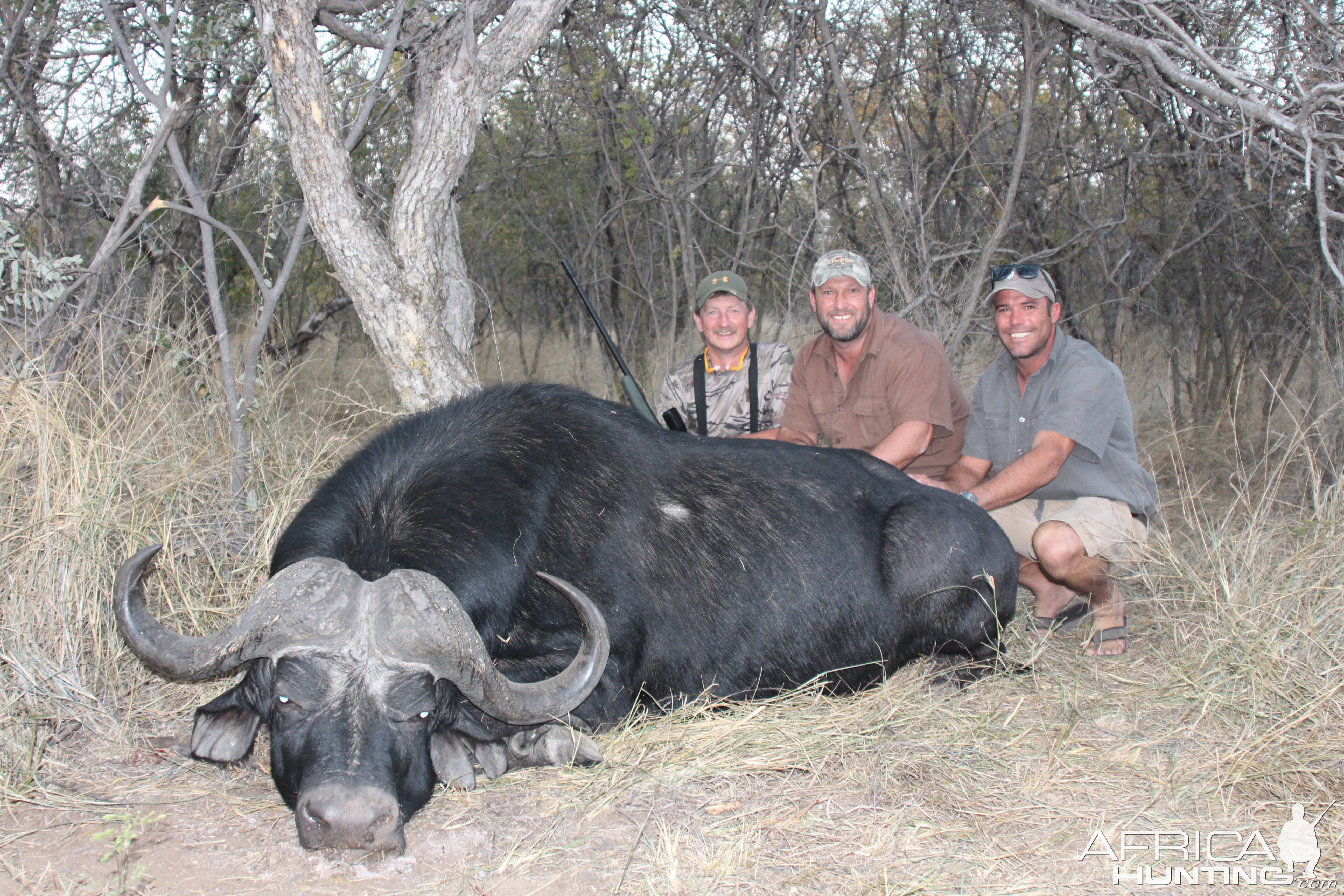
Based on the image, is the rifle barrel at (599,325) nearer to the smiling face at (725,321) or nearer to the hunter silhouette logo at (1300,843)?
the smiling face at (725,321)

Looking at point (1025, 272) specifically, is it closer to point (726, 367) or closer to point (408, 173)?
point (726, 367)

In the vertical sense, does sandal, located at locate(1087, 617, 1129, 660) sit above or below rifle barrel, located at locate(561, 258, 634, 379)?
below

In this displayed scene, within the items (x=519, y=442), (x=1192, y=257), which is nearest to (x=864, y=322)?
(x=519, y=442)

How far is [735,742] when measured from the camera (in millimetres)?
3770

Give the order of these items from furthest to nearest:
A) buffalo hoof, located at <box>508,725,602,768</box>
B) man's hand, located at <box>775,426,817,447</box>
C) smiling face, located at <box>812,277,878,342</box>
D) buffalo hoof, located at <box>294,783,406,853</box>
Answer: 1. man's hand, located at <box>775,426,817,447</box>
2. smiling face, located at <box>812,277,878,342</box>
3. buffalo hoof, located at <box>508,725,602,768</box>
4. buffalo hoof, located at <box>294,783,406,853</box>

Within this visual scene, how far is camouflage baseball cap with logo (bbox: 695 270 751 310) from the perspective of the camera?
19.9 feet

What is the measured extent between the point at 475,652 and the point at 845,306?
313 cm

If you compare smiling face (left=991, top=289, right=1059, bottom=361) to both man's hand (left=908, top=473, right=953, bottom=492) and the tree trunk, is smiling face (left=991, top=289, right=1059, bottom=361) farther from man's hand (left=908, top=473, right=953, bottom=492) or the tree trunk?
the tree trunk

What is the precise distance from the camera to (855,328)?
18.0 ft

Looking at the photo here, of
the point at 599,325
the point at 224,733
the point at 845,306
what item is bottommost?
the point at 224,733

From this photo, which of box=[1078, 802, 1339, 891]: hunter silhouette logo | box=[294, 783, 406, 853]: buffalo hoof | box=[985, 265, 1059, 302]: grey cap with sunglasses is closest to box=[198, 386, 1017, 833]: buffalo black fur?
box=[294, 783, 406, 853]: buffalo hoof

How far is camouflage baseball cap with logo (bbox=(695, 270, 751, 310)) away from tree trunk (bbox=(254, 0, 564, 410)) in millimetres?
1574

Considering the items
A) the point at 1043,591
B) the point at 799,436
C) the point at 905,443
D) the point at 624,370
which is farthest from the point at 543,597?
the point at 624,370

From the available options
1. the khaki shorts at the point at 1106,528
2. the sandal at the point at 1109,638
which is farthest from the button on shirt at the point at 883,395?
the sandal at the point at 1109,638
